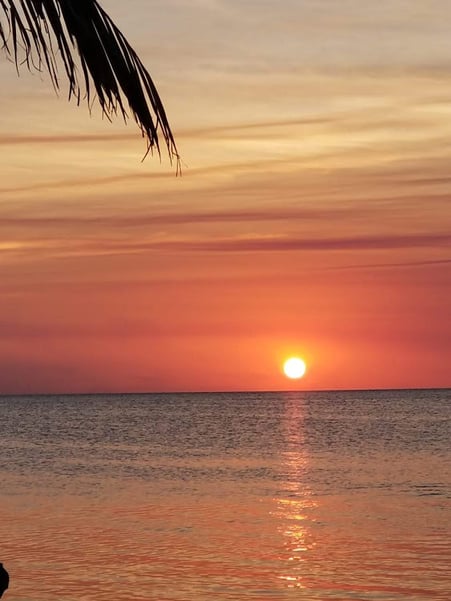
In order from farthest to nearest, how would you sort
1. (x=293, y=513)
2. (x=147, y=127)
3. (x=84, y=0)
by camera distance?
(x=293, y=513)
(x=147, y=127)
(x=84, y=0)

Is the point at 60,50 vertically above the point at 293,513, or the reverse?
the point at 60,50

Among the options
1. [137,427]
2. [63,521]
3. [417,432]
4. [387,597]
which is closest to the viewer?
[387,597]

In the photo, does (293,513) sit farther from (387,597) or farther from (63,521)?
(387,597)

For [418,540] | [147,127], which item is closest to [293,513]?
[418,540]

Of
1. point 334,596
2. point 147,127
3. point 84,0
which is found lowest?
point 334,596

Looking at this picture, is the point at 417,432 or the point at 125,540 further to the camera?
the point at 417,432

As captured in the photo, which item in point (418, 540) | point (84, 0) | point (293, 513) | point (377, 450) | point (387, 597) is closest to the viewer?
point (84, 0)

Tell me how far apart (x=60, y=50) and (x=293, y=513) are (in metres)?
24.8

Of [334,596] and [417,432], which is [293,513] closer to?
[334,596]

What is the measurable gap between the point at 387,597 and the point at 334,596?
2.71ft

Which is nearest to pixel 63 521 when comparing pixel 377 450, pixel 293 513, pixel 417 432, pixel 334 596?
pixel 293 513

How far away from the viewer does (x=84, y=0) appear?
259cm

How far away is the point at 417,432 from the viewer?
243 ft

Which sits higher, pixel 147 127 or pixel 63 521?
pixel 147 127
